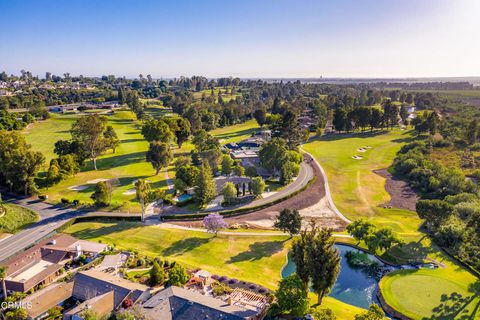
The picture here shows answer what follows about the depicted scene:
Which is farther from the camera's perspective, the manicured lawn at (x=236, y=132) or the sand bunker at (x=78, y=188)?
the manicured lawn at (x=236, y=132)

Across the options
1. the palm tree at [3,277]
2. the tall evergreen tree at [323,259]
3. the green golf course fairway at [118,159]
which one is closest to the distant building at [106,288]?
the palm tree at [3,277]

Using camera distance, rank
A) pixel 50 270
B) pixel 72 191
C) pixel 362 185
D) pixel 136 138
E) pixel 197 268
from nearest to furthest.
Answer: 1. pixel 50 270
2. pixel 197 268
3. pixel 72 191
4. pixel 362 185
5. pixel 136 138

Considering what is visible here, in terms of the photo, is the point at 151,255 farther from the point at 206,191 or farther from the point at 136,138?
the point at 136,138

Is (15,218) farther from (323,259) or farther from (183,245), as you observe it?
(323,259)

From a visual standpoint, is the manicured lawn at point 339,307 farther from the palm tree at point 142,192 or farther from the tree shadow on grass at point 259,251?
the palm tree at point 142,192

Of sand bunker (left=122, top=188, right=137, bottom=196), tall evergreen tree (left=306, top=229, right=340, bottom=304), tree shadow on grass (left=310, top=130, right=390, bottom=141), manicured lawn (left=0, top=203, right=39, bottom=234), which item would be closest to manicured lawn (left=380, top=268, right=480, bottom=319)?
tall evergreen tree (left=306, top=229, right=340, bottom=304)

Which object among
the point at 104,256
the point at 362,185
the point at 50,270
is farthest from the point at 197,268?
the point at 362,185

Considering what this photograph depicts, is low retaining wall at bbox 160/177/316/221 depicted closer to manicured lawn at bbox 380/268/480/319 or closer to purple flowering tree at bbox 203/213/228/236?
purple flowering tree at bbox 203/213/228/236
